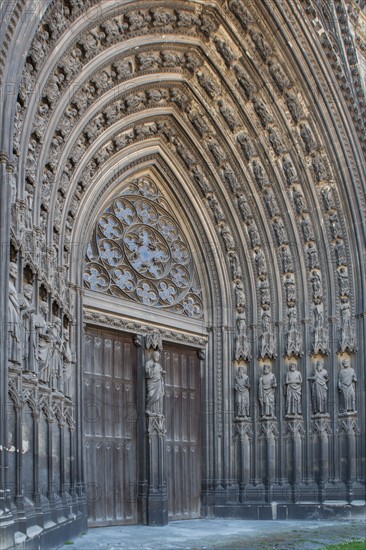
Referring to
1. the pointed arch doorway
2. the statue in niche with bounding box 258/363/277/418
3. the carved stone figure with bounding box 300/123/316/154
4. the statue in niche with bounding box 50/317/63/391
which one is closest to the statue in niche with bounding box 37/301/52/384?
the statue in niche with bounding box 50/317/63/391

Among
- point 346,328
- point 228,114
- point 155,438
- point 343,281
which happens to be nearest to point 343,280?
point 343,281

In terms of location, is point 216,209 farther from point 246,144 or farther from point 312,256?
point 312,256

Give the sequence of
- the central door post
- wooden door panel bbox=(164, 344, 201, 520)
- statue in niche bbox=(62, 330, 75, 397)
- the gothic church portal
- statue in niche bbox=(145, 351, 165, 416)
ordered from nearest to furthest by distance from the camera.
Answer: statue in niche bbox=(62, 330, 75, 397), the gothic church portal, the central door post, statue in niche bbox=(145, 351, 165, 416), wooden door panel bbox=(164, 344, 201, 520)

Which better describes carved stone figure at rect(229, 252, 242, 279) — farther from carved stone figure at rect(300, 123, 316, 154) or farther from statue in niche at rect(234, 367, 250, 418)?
carved stone figure at rect(300, 123, 316, 154)

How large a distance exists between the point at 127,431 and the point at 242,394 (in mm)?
2405

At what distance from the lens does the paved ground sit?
11.1 m

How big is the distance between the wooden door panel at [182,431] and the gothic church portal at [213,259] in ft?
0.12

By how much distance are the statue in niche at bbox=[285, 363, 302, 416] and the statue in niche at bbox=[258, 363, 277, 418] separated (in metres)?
0.25

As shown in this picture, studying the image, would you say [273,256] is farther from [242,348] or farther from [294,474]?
[294,474]

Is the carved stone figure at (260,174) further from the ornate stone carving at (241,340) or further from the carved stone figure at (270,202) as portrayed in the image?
the ornate stone carving at (241,340)

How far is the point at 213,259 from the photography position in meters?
16.3

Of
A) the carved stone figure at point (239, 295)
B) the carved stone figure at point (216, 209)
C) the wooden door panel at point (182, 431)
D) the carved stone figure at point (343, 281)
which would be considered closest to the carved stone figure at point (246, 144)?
the carved stone figure at point (216, 209)

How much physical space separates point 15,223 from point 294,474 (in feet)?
26.4

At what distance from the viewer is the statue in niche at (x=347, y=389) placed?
50.5 ft
